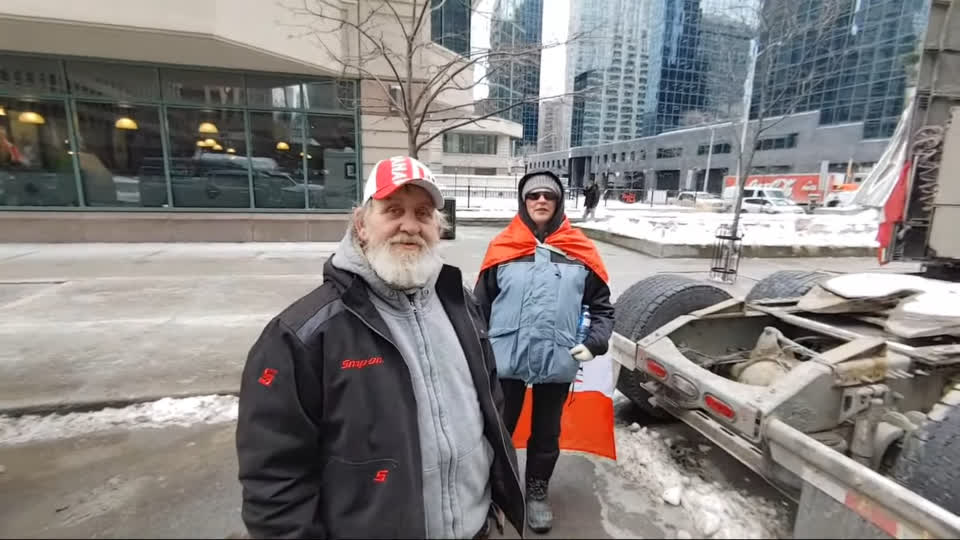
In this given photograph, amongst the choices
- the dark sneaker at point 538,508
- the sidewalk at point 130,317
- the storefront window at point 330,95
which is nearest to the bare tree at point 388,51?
the storefront window at point 330,95

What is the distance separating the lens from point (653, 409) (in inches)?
142

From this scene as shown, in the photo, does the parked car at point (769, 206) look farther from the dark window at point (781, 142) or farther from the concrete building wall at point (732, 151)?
the dark window at point (781, 142)

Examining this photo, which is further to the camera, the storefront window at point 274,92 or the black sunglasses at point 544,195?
the storefront window at point 274,92

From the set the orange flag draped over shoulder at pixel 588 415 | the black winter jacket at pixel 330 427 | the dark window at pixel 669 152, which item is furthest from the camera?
the dark window at pixel 669 152

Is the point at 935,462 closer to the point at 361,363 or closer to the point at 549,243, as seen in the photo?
the point at 549,243

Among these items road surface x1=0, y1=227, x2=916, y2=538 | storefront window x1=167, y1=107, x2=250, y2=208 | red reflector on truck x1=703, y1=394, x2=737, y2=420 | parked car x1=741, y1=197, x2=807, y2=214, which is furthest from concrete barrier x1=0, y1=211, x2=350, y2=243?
parked car x1=741, y1=197, x2=807, y2=214

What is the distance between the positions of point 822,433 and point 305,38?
1101 cm

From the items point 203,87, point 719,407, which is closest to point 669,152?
point 203,87

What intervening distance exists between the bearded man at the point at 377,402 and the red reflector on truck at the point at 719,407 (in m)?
1.37

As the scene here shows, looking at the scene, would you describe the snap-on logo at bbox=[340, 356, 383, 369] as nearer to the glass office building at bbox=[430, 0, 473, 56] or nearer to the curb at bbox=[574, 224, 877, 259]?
the curb at bbox=[574, 224, 877, 259]

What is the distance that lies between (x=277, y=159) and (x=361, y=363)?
37.4 ft

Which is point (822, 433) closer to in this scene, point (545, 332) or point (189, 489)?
point (545, 332)

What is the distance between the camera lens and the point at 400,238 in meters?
1.54

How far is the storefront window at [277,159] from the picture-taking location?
1119 cm
